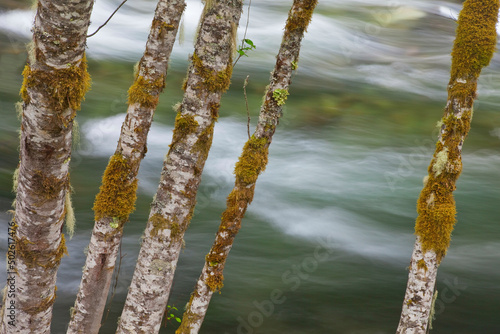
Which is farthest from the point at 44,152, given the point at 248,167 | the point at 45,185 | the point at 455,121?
the point at 455,121

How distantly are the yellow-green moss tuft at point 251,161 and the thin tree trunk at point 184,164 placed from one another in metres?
1.16

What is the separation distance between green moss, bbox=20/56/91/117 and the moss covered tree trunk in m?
2.96

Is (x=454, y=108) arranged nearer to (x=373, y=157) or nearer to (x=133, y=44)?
(x=373, y=157)

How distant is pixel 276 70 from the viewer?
4027 millimetres

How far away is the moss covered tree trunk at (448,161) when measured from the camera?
12.2 feet

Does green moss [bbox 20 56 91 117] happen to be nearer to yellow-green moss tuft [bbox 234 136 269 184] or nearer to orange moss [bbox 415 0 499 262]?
yellow-green moss tuft [bbox 234 136 269 184]

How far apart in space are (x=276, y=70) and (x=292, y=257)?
3832 millimetres

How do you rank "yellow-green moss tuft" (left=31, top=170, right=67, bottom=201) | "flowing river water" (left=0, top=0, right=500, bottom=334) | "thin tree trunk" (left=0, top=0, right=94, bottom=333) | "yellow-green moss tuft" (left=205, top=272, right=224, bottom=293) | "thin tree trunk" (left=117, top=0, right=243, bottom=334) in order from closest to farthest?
"thin tree trunk" (left=0, top=0, right=94, bottom=333)
"yellow-green moss tuft" (left=31, top=170, right=67, bottom=201)
"thin tree trunk" (left=117, top=0, right=243, bottom=334)
"yellow-green moss tuft" (left=205, top=272, right=224, bottom=293)
"flowing river water" (left=0, top=0, right=500, bottom=334)

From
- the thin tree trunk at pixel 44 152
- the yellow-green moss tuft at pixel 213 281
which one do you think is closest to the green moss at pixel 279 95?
the yellow-green moss tuft at pixel 213 281

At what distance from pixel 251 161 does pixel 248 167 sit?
0.06 metres

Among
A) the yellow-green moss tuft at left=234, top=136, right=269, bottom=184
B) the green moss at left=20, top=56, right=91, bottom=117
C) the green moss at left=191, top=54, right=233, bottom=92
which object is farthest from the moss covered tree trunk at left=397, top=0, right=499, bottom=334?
the green moss at left=20, top=56, right=91, bottom=117

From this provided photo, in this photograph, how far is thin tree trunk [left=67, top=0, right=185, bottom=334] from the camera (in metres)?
3.67

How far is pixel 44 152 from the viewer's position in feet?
5.85

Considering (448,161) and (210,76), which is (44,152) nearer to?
(210,76)
